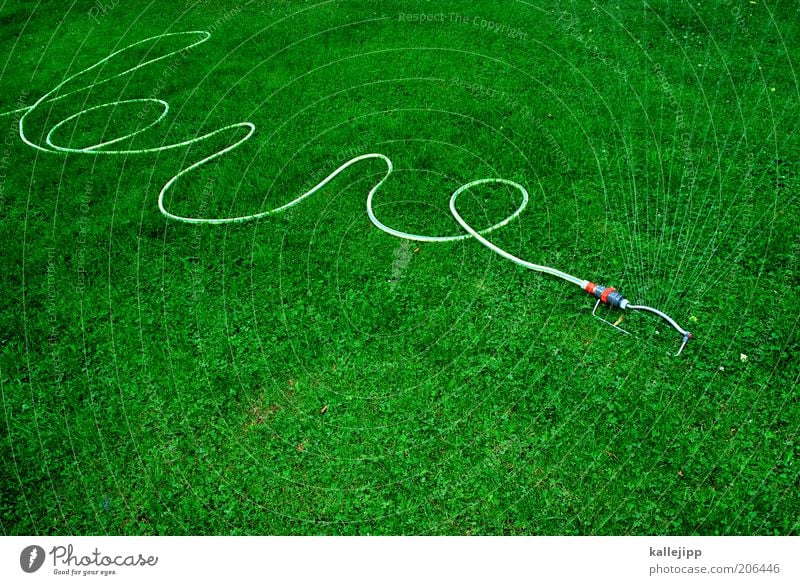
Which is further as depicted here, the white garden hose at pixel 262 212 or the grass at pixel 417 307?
the white garden hose at pixel 262 212

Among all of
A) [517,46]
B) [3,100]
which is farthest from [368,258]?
[3,100]

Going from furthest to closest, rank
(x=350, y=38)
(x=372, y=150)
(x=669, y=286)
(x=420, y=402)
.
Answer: (x=350, y=38), (x=372, y=150), (x=669, y=286), (x=420, y=402)

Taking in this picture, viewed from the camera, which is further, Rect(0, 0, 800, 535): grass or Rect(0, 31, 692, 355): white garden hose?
Rect(0, 31, 692, 355): white garden hose

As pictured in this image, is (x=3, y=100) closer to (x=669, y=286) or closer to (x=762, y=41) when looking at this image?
(x=669, y=286)

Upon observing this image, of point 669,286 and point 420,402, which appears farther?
point 669,286

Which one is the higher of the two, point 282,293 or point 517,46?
point 517,46

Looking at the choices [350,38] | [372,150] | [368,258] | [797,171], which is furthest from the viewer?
[350,38]

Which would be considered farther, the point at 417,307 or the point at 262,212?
the point at 262,212

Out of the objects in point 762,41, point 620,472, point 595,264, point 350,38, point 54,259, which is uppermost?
point 762,41
